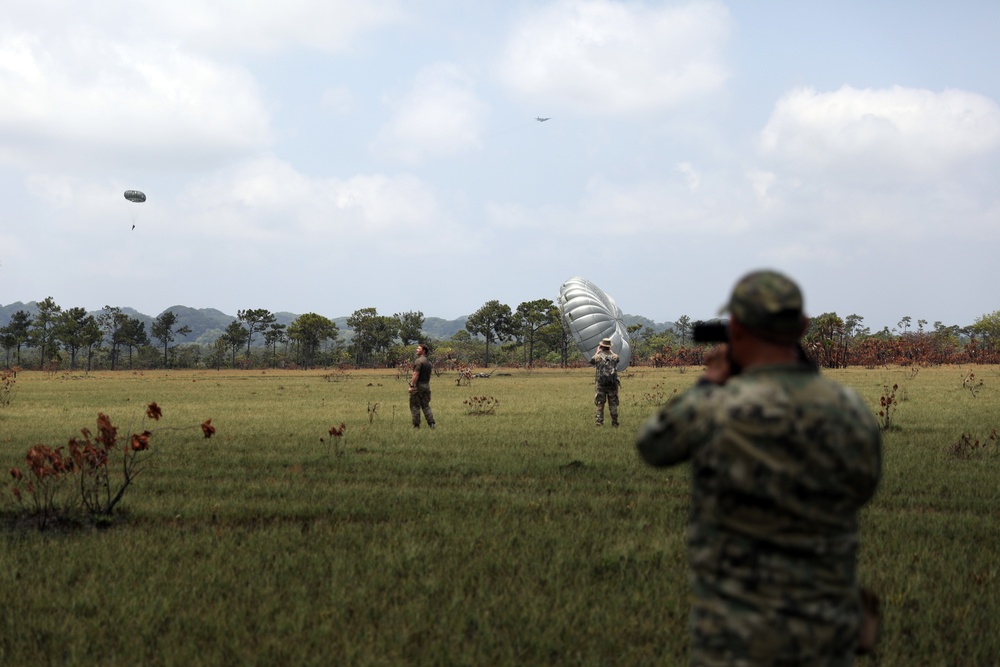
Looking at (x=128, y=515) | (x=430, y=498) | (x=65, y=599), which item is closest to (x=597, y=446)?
(x=430, y=498)

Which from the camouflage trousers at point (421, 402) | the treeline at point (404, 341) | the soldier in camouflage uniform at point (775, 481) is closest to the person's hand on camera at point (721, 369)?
the soldier in camouflage uniform at point (775, 481)

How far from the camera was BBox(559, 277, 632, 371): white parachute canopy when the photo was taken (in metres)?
47.7

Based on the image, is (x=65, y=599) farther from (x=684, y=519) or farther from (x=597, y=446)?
(x=597, y=446)

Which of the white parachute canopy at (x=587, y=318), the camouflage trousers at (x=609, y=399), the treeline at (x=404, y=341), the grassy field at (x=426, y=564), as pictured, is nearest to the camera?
the grassy field at (x=426, y=564)

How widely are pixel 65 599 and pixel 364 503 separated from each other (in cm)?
389

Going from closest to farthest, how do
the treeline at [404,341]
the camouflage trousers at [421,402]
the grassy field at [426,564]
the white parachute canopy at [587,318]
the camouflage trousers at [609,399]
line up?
the grassy field at [426,564]
the camouflage trousers at [421,402]
the camouflage trousers at [609,399]
the white parachute canopy at [587,318]
the treeline at [404,341]

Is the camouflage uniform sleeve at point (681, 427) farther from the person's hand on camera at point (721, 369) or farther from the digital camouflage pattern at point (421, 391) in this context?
the digital camouflage pattern at point (421, 391)

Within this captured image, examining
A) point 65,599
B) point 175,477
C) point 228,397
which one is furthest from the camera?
point 228,397

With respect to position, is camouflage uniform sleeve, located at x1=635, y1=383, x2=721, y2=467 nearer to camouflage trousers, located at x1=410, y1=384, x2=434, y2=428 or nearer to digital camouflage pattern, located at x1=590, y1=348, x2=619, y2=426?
camouflage trousers, located at x1=410, y1=384, x2=434, y2=428

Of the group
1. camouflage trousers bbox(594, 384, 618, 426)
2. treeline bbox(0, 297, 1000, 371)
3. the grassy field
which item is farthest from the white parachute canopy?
the grassy field

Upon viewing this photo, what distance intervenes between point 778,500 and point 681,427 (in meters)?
0.44

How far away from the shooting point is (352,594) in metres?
6.08

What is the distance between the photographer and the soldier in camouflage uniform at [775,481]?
2770 mm

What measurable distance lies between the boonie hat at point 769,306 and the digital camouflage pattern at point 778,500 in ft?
0.47
